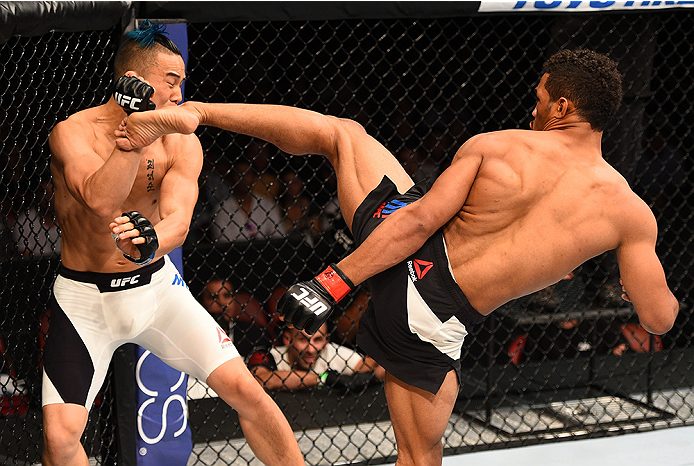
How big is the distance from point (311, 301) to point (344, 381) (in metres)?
1.66

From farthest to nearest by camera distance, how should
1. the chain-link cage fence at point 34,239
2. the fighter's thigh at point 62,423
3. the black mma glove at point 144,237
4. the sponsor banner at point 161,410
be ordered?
the sponsor banner at point 161,410
the chain-link cage fence at point 34,239
the fighter's thigh at point 62,423
the black mma glove at point 144,237

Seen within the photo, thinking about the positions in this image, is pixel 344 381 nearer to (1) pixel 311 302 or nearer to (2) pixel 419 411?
(2) pixel 419 411

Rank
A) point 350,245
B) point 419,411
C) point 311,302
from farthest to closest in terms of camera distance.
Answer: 1. point 350,245
2. point 419,411
3. point 311,302

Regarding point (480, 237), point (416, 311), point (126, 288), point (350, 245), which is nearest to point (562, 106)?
point (480, 237)

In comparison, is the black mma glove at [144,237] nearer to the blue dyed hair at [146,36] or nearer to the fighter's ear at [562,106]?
the blue dyed hair at [146,36]

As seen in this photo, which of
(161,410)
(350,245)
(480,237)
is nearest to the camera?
(480,237)

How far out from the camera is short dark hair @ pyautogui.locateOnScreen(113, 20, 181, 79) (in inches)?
80.3

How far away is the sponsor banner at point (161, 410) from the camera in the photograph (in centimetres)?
249

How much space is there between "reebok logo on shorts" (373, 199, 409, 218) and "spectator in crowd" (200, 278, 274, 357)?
1.49m

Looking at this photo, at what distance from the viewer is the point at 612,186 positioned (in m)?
1.71

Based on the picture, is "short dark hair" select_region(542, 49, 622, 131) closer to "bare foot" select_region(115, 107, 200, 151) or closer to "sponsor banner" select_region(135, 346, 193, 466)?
"bare foot" select_region(115, 107, 200, 151)

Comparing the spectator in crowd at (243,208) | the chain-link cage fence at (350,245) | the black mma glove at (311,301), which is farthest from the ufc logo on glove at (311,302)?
the spectator in crowd at (243,208)

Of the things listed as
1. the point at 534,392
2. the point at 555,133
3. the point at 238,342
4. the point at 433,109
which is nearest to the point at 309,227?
the point at 238,342

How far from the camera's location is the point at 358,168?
78.4 inches
